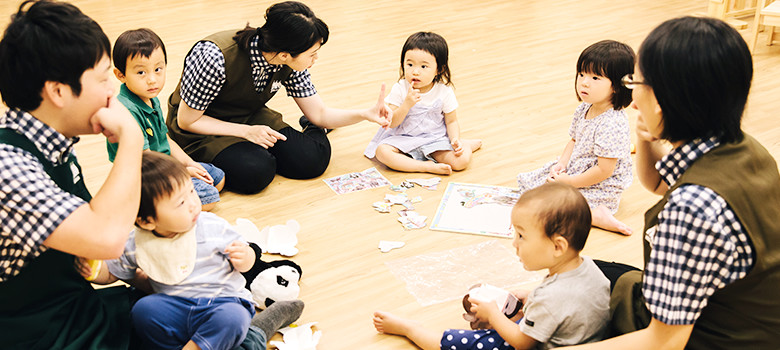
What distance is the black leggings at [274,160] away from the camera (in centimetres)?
306

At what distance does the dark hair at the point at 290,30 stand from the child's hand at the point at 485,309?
138 cm

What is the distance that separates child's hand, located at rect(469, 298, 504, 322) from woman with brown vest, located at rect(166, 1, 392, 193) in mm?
1385

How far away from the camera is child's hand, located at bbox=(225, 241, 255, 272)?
1923 mm

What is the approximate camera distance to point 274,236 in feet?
8.80

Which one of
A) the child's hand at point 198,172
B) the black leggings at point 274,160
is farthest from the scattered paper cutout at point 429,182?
the child's hand at point 198,172

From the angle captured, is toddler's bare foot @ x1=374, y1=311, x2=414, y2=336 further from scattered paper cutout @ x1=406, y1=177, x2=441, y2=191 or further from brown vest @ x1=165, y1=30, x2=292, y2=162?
brown vest @ x1=165, y1=30, x2=292, y2=162

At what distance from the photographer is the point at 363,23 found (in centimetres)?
633

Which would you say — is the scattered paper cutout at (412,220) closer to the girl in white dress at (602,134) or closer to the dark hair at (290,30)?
the girl in white dress at (602,134)

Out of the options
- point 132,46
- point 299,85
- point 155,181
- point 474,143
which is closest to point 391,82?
point 474,143

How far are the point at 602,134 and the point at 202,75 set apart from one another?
62.6 inches

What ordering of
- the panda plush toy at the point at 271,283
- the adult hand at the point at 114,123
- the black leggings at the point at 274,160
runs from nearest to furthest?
the adult hand at the point at 114,123
the panda plush toy at the point at 271,283
the black leggings at the point at 274,160

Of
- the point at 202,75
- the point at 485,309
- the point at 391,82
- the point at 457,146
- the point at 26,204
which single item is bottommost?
the point at 391,82

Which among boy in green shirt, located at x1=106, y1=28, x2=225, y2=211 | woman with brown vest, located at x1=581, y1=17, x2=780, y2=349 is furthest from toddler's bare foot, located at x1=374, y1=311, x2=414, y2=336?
boy in green shirt, located at x1=106, y1=28, x2=225, y2=211

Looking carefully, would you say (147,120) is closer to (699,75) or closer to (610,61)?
(610,61)
